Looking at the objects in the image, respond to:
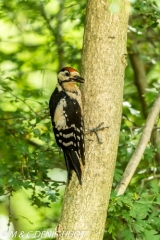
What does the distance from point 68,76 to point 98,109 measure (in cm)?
52

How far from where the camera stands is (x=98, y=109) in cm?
376

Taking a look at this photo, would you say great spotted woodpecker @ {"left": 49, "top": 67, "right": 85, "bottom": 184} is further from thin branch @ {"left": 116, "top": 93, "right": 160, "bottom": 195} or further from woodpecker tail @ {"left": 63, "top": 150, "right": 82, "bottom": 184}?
thin branch @ {"left": 116, "top": 93, "right": 160, "bottom": 195}

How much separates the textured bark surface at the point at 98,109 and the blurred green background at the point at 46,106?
18 cm

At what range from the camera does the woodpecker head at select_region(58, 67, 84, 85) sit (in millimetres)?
4002

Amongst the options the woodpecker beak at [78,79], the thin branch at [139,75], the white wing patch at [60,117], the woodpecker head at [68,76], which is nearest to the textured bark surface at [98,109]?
the woodpecker beak at [78,79]

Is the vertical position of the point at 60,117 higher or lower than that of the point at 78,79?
lower

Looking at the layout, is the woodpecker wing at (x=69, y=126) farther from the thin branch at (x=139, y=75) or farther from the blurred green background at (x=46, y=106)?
the thin branch at (x=139, y=75)

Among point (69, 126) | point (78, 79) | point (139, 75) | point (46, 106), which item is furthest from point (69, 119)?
point (139, 75)

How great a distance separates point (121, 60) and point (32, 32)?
300cm

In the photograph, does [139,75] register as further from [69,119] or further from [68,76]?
[69,119]

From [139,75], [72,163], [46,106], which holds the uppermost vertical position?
[139,75]

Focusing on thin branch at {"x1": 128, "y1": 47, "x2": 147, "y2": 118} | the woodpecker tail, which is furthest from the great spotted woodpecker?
thin branch at {"x1": 128, "y1": 47, "x2": 147, "y2": 118}

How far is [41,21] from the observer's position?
21.6ft

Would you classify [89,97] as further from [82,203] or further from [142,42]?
[142,42]
